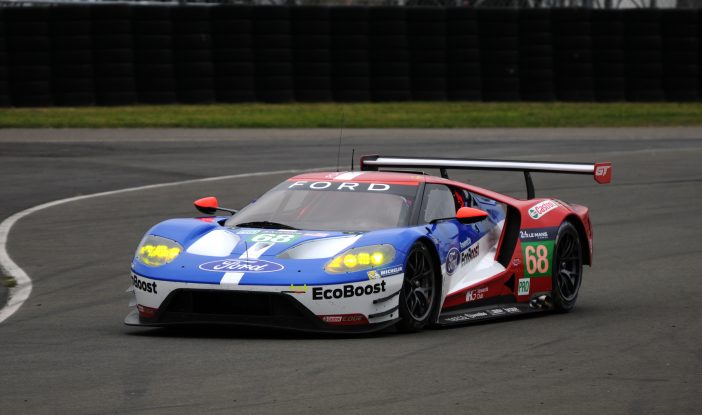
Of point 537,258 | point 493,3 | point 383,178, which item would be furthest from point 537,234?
point 493,3

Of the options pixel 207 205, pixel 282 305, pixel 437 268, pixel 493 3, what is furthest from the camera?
pixel 493 3

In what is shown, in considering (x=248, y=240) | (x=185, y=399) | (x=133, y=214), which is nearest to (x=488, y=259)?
(x=248, y=240)

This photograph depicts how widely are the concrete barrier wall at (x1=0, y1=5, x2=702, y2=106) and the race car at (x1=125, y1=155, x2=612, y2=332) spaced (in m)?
17.3

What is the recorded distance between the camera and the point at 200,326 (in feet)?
28.0

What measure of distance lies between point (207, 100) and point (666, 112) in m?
9.97

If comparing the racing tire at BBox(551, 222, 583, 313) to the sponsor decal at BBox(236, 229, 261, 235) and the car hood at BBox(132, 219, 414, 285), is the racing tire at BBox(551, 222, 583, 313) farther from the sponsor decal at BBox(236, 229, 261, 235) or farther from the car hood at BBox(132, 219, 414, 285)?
the sponsor decal at BBox(236, 229, 261, 235)

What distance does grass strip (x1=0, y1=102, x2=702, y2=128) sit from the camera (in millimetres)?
26547

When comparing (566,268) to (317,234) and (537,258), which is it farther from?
(317,234)

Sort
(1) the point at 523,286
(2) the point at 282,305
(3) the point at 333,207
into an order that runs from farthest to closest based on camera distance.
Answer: (1) the point at 523,286 → (3) the point at 333,207 → (2) the point at 282,305

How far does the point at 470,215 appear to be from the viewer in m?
8.70

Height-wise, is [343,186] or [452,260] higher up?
[343,186]

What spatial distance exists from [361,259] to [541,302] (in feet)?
6.90

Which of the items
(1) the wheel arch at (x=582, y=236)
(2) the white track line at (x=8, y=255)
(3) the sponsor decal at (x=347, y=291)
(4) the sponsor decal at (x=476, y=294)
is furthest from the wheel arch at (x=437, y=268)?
(2) the white track line at (x=8, y=255)

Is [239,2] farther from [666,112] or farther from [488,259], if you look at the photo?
[488,259]
